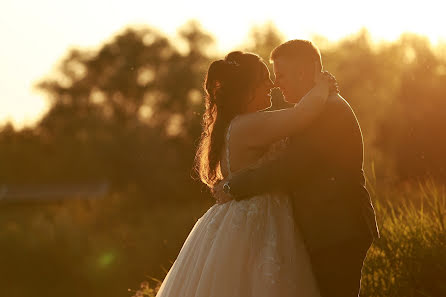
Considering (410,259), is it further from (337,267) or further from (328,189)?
(328,189)

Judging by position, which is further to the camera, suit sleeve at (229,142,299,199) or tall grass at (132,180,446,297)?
tall grass at (132,180,446,297)

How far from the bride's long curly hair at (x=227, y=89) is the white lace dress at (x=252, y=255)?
0.63 feet

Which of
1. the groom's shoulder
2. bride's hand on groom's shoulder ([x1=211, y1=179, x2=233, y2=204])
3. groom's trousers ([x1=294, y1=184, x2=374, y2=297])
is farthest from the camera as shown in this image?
bride's hand on groom's shoulder ([x1=211, y1=179, x2=233, y2=204])

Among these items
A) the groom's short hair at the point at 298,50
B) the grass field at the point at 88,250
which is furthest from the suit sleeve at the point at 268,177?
the grass field at the point at 88,250

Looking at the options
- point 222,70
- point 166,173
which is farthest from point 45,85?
point 222,70

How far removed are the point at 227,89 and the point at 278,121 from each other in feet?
1.67

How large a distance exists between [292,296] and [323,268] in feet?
0.92

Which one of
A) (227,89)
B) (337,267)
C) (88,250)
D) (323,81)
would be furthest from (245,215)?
(88,250)

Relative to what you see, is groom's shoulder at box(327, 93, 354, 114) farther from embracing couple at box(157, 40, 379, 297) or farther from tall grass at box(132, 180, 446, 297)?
tall grass at box(132, 180, 446, 297)

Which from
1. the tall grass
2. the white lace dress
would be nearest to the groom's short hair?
the white lace dress

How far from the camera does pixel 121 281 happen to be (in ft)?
67.6

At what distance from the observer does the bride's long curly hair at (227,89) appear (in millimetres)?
5496

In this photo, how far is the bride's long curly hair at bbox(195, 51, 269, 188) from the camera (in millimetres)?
5496

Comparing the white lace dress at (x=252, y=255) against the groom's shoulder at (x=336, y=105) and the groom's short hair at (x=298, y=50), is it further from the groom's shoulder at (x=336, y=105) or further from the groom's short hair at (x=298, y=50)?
the groom's short hair at (x=298, y=50)
